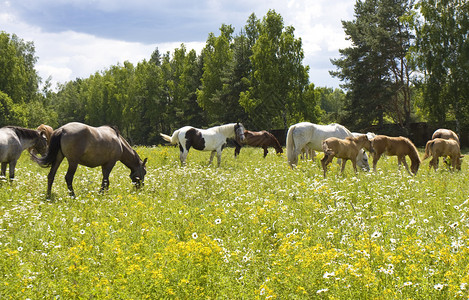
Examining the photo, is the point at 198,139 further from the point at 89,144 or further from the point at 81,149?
the point at 81,149

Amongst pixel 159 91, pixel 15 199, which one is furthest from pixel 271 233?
pixel 159 91

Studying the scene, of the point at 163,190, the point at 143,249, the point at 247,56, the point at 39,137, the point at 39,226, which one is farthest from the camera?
the point at 247,56

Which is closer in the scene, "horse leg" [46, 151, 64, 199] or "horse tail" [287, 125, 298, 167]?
"horse leg" [46, 151, 64, 199]

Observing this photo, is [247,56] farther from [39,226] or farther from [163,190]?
[39,226]

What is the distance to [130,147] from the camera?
38.9ft

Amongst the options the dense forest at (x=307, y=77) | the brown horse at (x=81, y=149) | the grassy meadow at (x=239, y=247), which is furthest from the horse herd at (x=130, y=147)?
the dense forest at (x=307, y=77)

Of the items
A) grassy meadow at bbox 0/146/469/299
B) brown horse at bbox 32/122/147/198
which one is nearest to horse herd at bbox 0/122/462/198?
brown horse at bbox 32/122/147/198

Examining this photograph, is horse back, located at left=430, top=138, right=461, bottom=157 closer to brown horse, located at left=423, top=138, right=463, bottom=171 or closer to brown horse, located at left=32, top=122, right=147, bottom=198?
brown horse, located at left=423, top=138, right=463, bottom=171

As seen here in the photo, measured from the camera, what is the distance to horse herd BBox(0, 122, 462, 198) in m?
9.41

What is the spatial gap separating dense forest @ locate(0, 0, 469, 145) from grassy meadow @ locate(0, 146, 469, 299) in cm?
2887

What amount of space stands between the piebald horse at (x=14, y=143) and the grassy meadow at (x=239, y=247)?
1.65 metres

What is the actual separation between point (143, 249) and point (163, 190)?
4637 millimetres

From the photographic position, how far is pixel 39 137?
12.3 m

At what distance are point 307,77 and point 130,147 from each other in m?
30.3
